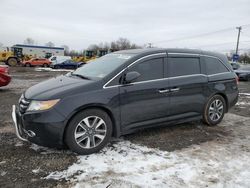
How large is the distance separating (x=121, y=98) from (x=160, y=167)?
1267 millimetres

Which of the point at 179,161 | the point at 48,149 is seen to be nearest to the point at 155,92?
the point at 179,161

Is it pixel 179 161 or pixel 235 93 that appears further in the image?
pixel 235 93

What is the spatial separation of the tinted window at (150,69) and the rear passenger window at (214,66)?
137 cm

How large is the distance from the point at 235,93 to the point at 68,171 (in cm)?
444

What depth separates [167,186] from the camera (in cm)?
323

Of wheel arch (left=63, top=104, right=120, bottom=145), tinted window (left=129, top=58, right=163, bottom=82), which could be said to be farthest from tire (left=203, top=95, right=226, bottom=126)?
wheel arch (left=63, top=104, right=120, bottom=145)

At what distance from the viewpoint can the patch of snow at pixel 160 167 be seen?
3.34 metres

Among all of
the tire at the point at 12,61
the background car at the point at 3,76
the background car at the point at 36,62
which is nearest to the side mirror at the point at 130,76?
the background car at the point at 3,76

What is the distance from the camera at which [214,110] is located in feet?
19.1

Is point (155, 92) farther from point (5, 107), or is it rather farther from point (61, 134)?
point (5, 107)

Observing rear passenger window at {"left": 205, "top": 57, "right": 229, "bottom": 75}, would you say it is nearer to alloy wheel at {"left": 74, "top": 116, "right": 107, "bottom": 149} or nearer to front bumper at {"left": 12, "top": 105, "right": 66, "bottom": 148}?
alloy wheel at {"left": 74, "top": 116, "right": 107, "bottom": 149}

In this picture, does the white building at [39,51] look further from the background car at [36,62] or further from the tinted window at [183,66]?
the tinted window at [183,66]

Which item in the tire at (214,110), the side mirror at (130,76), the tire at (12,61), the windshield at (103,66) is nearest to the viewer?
the side mirror at (130,76)

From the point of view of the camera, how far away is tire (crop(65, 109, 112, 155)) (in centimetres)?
394
